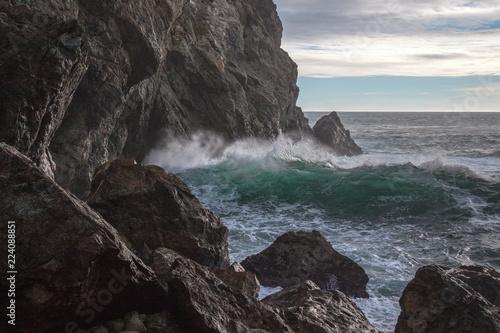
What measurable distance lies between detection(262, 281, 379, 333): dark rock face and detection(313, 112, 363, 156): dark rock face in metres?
31.4

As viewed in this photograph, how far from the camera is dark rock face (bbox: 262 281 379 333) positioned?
5.46 meters

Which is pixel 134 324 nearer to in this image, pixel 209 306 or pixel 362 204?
pixel 209 306

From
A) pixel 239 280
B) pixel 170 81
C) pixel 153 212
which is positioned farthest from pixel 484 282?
pixel 170 81

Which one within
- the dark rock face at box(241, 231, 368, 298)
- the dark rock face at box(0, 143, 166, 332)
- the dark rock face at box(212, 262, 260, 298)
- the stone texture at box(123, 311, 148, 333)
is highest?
the dark rock face at box(0, 143, 166, 332)

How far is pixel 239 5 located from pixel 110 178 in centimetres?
2575

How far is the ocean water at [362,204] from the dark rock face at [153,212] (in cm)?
172

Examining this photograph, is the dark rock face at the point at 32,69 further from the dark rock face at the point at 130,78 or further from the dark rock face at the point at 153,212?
the dark rock face at the point at 153,212

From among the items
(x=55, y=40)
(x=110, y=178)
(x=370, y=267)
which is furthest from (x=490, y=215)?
(x=55, y=40)

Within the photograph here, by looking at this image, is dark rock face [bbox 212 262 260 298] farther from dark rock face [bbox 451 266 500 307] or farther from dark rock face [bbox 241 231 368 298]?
dark rock face [bbox 451 266 500 307]

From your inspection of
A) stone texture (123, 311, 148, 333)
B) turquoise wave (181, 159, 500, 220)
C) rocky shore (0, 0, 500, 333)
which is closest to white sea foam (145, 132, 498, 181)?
turquoise wave (181, 159, 500, 220)

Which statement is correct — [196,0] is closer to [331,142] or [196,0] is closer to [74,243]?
[331,142]

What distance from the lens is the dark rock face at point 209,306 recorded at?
468cm

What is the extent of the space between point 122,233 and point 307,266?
4031 millimetres

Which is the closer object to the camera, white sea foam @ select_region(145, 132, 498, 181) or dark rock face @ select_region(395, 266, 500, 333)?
dark rock face @ select_region(395, 266, 500, 333)
